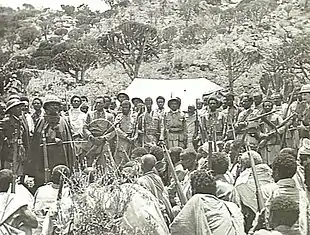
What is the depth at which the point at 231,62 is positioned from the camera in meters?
35.2

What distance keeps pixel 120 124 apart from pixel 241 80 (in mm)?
22946

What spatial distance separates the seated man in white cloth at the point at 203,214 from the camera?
4.14 metres

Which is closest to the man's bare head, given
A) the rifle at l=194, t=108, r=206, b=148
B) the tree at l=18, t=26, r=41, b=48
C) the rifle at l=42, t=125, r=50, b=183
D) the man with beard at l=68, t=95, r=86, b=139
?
the rifle at l=42, t=125, r=50, b=183

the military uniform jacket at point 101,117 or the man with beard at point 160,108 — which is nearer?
the military uniform jacket at point 101,117

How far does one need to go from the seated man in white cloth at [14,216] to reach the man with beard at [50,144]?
314 centimetres

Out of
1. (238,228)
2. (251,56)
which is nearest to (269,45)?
(251,56)

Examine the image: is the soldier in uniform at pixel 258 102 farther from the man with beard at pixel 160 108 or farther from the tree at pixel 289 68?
the tree at pixel 289 68

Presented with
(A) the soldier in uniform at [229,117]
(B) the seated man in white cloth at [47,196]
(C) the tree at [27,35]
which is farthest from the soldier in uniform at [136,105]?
(C) the tree at [27,35]

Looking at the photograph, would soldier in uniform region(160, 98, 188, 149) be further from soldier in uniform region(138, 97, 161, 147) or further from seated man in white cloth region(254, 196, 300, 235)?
seated man in white cloth region(254, 196, 300, 235)

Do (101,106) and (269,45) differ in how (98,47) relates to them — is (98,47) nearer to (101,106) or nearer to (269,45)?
(269,45)

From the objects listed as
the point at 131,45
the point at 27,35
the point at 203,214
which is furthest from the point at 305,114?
the point at 27,35

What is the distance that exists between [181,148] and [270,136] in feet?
5.53

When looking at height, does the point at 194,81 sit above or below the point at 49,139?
above

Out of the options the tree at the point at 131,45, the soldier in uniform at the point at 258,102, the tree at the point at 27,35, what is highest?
the tree at the point at 27,35
